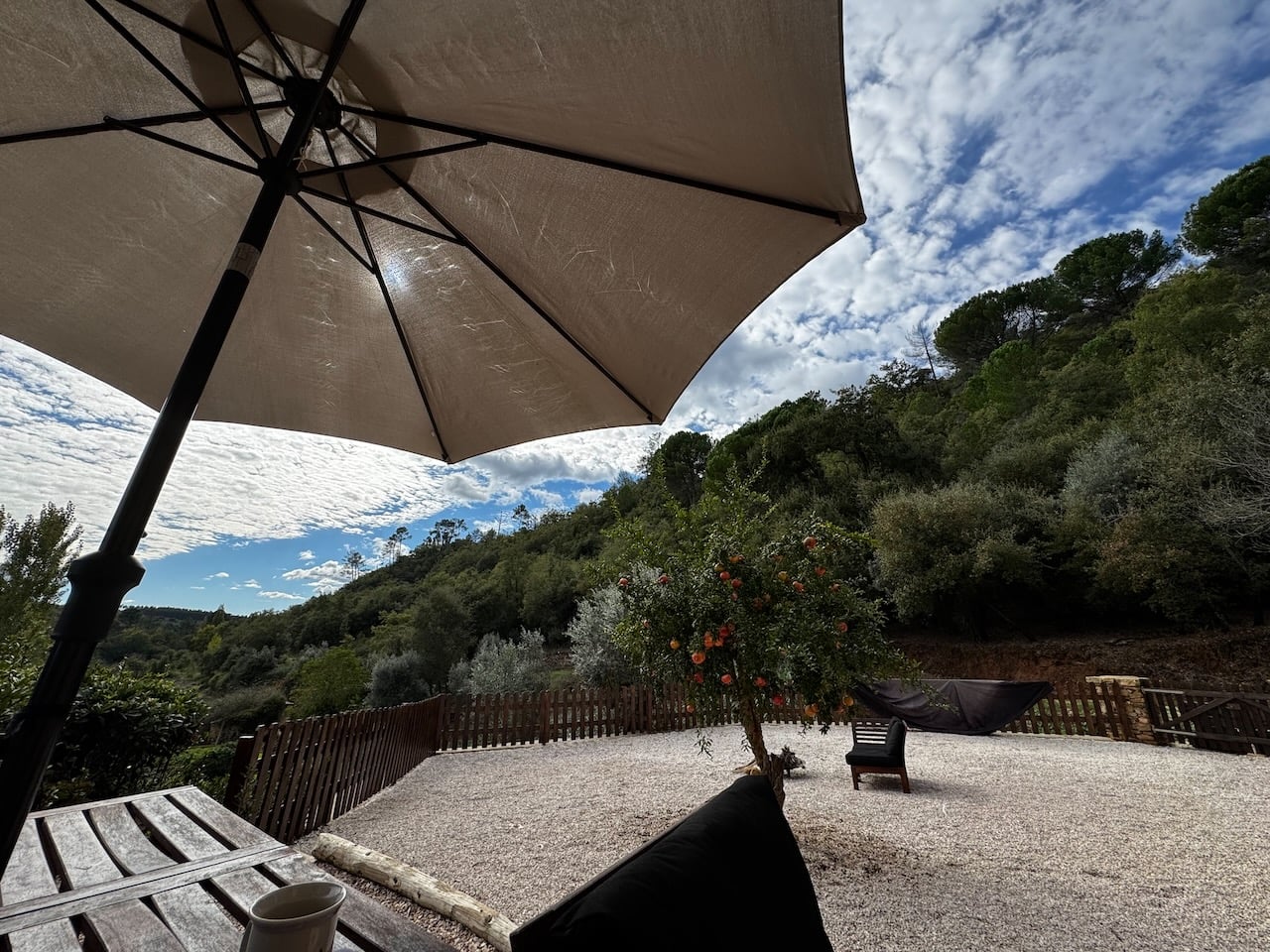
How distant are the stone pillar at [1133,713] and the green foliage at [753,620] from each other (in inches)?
275

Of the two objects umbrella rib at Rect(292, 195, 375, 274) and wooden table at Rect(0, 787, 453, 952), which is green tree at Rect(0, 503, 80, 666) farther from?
umbrella rib at Rect(292, 195, 375, 274)

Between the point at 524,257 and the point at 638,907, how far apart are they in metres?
1.86

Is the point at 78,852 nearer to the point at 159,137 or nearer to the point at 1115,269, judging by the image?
the point at 159,137

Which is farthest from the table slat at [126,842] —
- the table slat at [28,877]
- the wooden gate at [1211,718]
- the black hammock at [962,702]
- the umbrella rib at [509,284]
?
the wooden gate at [1211,718]

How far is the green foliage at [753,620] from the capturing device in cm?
333

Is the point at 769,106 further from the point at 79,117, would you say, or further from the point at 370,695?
the point at 370,695

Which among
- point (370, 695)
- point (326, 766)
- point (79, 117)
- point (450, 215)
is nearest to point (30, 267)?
point (79, 117)

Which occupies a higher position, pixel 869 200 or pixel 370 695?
pixel 869 200

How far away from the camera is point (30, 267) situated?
175cm

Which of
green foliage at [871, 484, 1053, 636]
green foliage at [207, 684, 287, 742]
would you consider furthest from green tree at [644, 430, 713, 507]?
green foliage at [207, 684, 287, 742]

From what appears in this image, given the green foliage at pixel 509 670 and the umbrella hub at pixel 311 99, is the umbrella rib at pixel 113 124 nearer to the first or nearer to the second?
the umbrella hub at pixel 311 99

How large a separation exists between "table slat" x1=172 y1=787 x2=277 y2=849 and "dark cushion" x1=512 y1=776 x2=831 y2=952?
122 centimetres

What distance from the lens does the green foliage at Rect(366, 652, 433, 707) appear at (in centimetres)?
1438

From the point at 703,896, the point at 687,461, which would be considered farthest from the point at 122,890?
the point at 687,461
